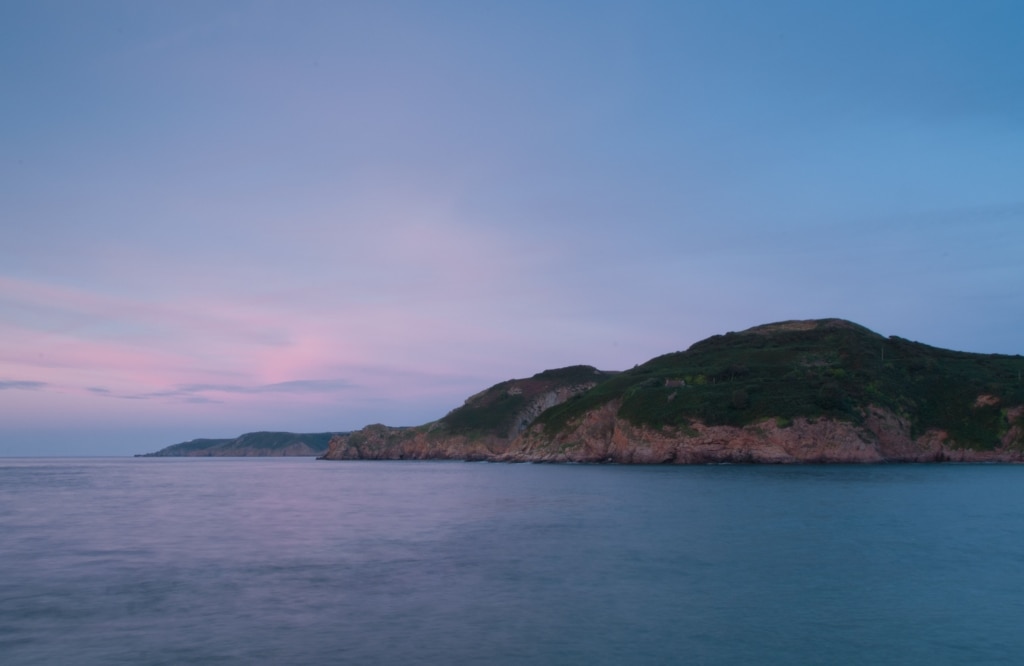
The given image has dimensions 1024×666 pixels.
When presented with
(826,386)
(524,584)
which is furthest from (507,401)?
(524,584)

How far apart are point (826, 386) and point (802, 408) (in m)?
5.40

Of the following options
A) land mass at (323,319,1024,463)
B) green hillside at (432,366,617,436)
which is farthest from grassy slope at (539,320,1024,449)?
green hillside at (432,366,617,436)

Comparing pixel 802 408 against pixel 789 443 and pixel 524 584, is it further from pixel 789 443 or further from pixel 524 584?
pixel 524 584

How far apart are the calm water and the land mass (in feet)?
147

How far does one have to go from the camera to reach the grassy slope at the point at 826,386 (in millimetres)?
92125

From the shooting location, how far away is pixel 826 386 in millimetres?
92500

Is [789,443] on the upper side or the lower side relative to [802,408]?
lower

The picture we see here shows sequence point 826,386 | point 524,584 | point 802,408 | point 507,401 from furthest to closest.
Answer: point 507,401 < point 826,386 < point 802,408 < point 524,584

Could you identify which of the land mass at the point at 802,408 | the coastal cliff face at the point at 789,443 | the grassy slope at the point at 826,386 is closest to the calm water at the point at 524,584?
the coastal cliff face at the point at 789,443

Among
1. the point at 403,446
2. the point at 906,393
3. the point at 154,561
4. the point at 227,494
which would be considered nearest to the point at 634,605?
the point at 154,561

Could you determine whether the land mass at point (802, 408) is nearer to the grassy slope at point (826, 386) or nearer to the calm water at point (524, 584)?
the grassy slope at point (826, 386)

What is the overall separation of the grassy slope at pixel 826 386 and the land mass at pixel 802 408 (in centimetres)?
17

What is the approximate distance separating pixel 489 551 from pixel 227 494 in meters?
37.4

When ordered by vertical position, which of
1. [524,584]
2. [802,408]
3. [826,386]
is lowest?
[524,584]
